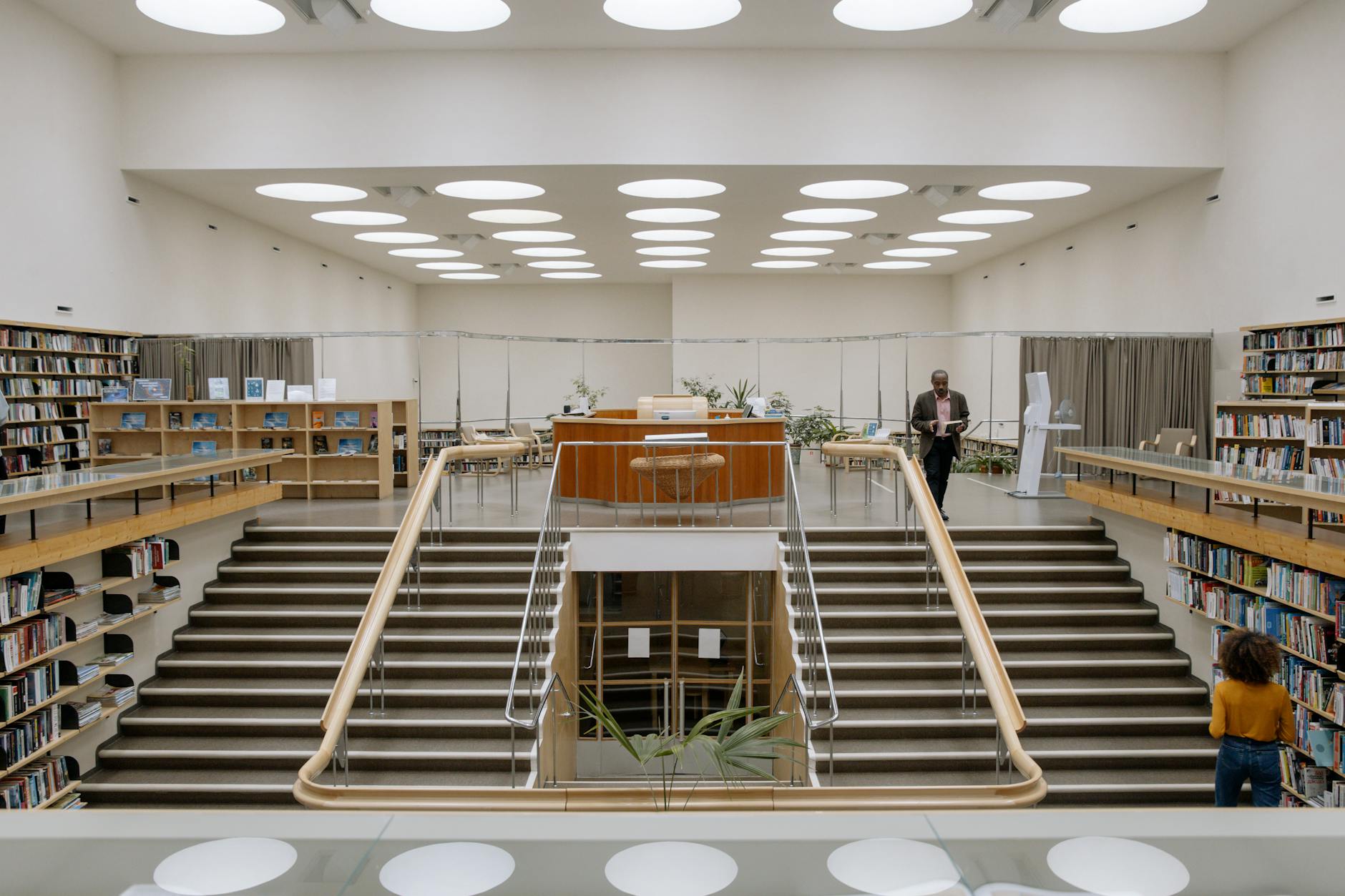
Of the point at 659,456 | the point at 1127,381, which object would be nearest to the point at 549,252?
the point at 659,456

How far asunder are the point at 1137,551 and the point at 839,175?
5736mm

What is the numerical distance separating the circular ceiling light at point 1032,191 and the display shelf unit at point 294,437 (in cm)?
854

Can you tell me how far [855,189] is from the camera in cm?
1288

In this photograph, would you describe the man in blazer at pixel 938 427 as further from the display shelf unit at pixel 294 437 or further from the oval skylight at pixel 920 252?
the oval skylight at pixel 920 252

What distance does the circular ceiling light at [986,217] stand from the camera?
47.8 ft

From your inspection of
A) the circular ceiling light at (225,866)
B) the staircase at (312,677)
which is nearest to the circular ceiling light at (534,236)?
the staircase at (312,677)

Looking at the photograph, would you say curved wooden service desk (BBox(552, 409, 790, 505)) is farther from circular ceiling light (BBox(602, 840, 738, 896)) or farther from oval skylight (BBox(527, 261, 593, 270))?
oval skylight (BBox(527, 261, 593, 270))

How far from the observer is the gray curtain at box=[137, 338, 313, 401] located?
41.2 ft

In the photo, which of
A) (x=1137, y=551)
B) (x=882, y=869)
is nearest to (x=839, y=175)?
(x=1137, y=551)

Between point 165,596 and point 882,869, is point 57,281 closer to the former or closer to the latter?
point 165,596

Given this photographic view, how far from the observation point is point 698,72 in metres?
11.4

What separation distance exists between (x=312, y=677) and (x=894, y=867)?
7.36 metres

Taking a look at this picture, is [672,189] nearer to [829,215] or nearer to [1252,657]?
[829,215]

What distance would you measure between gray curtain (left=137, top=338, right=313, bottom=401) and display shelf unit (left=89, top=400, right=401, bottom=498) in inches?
27.4
